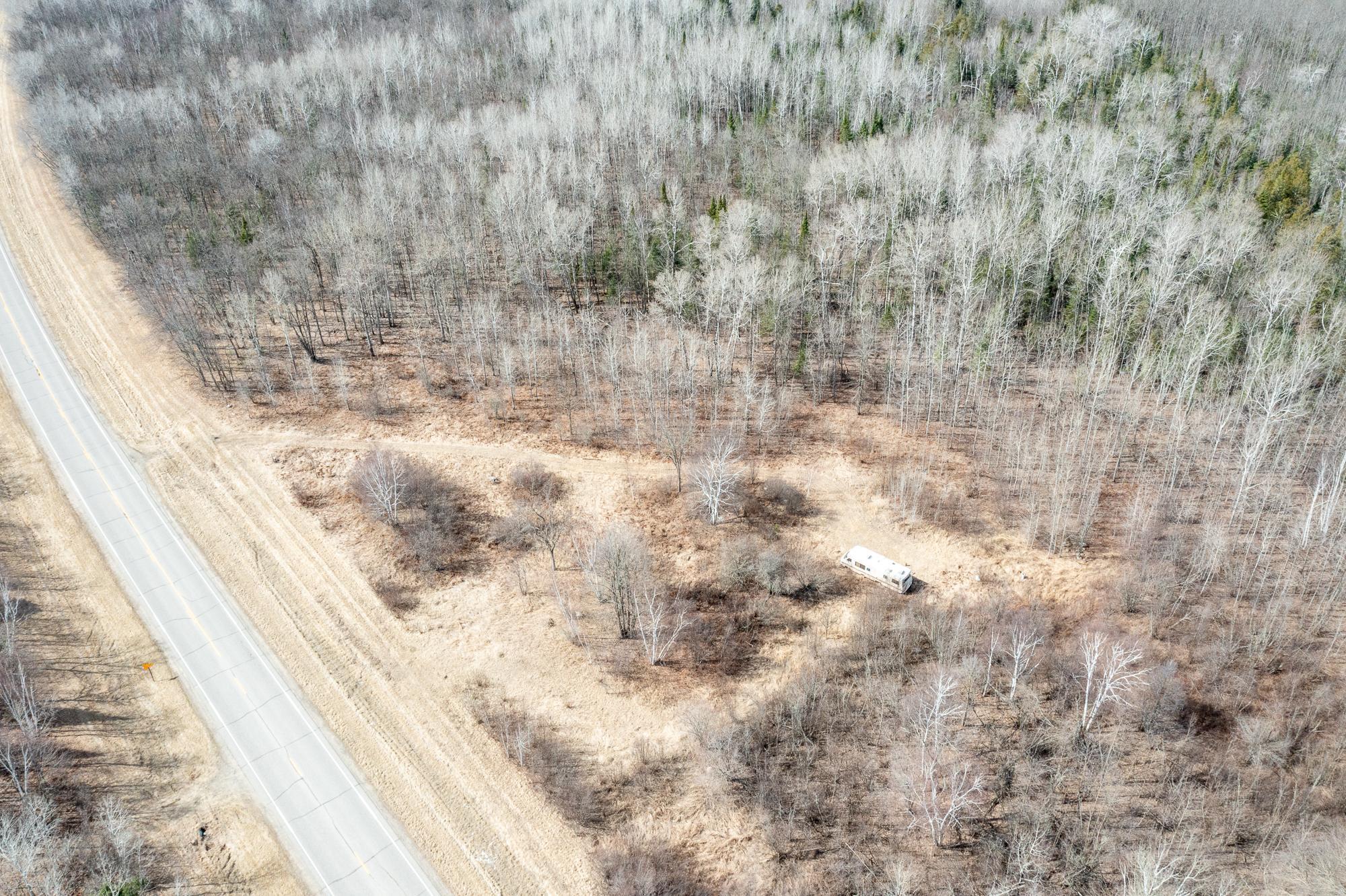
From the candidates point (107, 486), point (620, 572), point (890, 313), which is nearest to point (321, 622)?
point (620, 572)

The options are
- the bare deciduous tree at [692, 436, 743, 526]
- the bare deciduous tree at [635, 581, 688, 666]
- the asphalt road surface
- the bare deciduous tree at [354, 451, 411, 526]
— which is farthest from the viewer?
the bare deciduous tree at [354, 451, 411, 526]

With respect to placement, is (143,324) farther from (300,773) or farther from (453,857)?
(453,857)

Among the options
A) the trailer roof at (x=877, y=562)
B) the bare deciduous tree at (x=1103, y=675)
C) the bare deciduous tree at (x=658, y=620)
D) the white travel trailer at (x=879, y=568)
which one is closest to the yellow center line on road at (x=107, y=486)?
the bare deciduous tree at (x=658, y=620)

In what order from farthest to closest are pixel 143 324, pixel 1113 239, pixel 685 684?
pixel 143 324 < pixel 1113 239 < pixel 685 684

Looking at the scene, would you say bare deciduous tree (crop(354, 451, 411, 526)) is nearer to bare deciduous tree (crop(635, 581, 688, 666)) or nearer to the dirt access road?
the dirt access road

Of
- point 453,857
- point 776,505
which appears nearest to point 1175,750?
point 776,505

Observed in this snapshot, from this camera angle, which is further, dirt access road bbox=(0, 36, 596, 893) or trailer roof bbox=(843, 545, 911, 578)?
trailer roof bbox=(843, 545, 911, 578)

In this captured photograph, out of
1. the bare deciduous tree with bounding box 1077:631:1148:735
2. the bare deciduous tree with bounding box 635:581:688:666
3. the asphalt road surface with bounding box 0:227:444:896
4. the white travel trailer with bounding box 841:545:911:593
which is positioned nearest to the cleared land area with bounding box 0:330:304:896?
the asphalt road surface with bounding box 0:227:444:896
